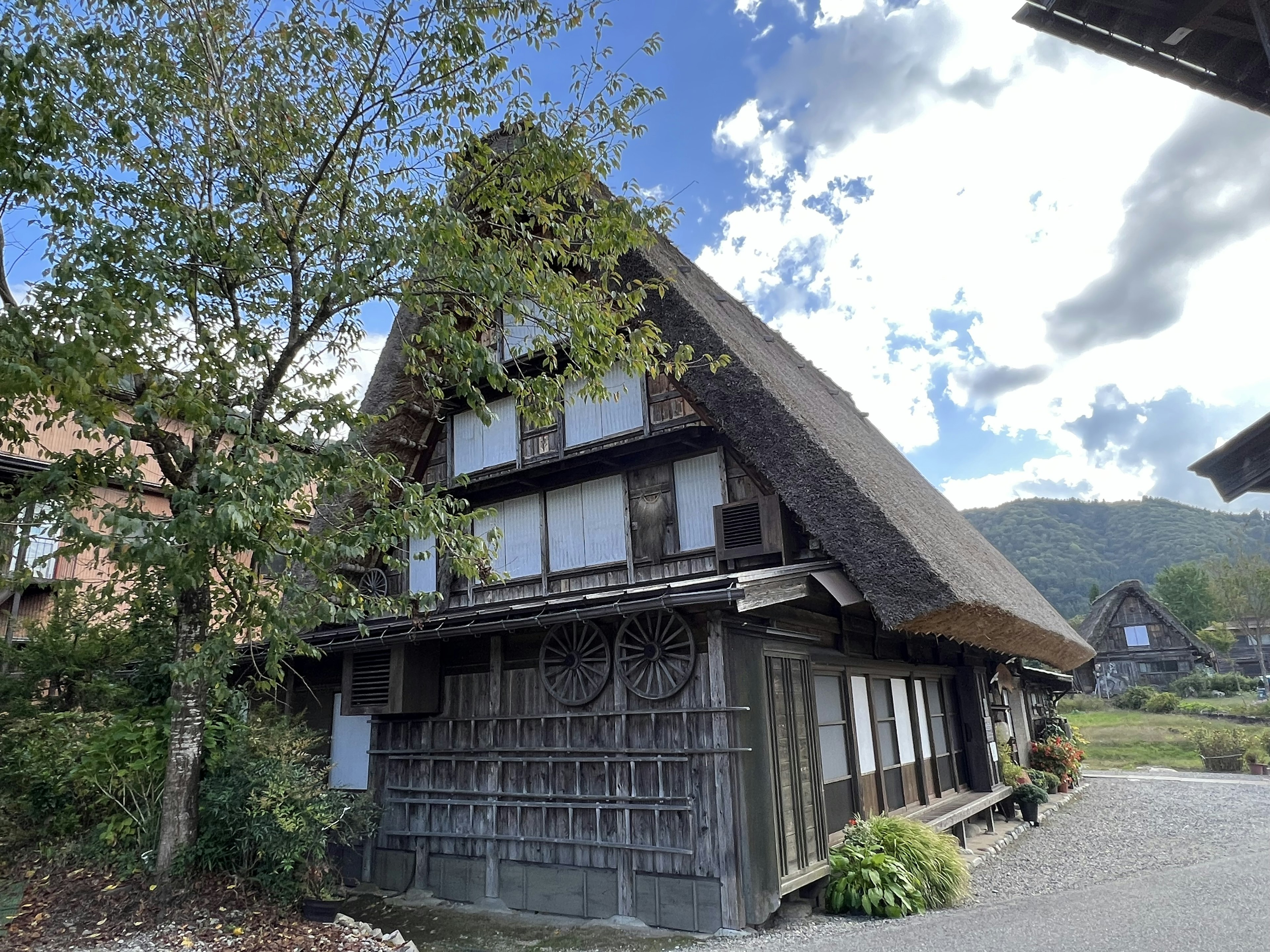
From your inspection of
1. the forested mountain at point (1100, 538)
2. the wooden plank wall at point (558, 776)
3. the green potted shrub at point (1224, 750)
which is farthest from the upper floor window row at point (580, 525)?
the forested mountain at point (1100, 538)

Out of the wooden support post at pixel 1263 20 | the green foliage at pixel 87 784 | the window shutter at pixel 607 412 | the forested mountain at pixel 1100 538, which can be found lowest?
the green foliage at pixel 87 784

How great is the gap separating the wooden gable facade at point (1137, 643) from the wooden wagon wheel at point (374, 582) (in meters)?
35.1

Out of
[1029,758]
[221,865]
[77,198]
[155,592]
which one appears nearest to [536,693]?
[221,865]

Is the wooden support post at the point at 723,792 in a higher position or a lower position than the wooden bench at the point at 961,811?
higher

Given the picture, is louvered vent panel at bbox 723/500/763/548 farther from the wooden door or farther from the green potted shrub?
the green potted shrub

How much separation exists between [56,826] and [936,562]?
7.94m

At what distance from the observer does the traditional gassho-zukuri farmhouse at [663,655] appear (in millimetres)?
6359

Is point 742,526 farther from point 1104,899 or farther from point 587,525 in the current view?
point 1104,899

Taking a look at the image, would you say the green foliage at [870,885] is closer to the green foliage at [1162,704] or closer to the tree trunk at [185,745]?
the tree trunk at [185,745]

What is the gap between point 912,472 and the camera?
14.4m

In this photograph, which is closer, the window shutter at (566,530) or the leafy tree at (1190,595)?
the window shutter at (566,530)

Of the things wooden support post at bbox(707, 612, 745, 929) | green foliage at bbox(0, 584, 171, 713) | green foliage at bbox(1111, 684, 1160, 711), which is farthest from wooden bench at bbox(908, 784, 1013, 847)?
green foliage at bbox(1111, 684, 1160, 711)

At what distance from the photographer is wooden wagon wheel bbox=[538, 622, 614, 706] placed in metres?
7.26

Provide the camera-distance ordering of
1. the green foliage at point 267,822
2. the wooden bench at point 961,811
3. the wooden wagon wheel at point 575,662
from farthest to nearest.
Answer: the wooden bench at point 961,811, the wooden wagon wheel at point 575,662, the green foliage at point 267,822
